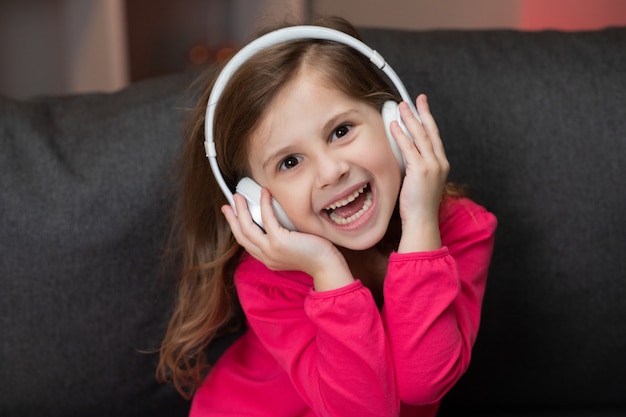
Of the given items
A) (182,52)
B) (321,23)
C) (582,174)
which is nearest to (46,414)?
(321,23)

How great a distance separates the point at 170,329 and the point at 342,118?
1.69 ft

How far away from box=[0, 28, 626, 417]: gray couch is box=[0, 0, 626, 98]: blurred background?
73 centimetres

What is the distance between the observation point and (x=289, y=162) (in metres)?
1.12

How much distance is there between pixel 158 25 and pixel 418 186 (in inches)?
74.1

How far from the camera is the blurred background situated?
2.31 meters

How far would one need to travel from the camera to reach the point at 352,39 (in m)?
1.10

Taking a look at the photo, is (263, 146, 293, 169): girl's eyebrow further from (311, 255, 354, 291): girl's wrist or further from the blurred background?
the blurred background

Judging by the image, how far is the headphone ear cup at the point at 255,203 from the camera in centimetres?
114

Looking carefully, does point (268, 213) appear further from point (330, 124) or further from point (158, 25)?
point (158, 25)

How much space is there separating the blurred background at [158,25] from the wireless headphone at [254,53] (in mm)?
977

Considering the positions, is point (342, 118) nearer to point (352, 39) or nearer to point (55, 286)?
point (352, 39)

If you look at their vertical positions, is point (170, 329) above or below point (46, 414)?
above

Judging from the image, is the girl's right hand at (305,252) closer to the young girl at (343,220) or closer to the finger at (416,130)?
the young girl at (343,220)

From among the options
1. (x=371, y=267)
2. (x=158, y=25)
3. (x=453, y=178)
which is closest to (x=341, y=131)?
(x=371, y=267)
